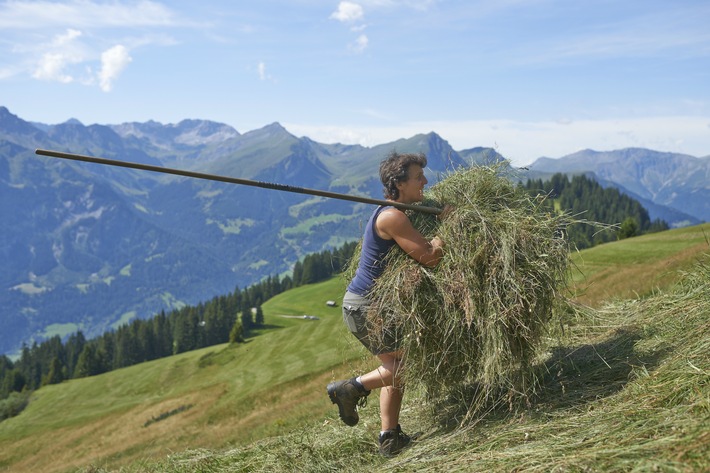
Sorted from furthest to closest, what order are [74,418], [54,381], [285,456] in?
1. [54,381]
2. [74,418]
3. [285,456]

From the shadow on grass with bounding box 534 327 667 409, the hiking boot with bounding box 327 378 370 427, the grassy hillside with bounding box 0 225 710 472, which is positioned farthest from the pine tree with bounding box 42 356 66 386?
the shadow on grass with bounding box 534 327 667 409

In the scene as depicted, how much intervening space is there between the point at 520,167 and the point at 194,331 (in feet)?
427

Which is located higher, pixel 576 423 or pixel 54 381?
pixel 576 423

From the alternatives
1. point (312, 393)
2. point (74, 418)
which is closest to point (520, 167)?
point (312, 393)

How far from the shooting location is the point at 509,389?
260 inches

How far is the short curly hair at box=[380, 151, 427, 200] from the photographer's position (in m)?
7.00

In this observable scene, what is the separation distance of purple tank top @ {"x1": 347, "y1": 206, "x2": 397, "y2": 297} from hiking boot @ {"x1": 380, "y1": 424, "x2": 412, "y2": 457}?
1.70m

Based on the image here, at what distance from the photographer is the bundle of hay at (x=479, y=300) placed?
21.2 ft

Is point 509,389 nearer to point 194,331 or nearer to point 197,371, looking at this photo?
point 197,371

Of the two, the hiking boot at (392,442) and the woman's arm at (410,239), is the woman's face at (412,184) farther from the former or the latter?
the hiking boot at (392,442)

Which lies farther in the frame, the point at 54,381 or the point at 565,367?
the point at 54,381

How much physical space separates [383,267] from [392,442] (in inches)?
83.1

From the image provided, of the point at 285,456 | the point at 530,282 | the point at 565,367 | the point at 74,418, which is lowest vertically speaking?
the point at 74,418

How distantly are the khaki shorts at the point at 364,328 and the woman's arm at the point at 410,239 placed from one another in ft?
2.78
